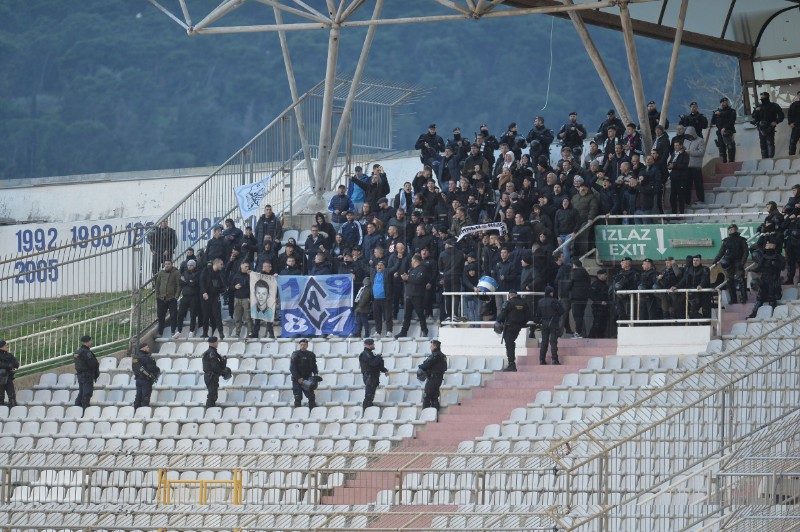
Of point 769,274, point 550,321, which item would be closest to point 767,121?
point 769,274

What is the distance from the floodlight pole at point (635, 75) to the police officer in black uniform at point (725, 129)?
1276mm

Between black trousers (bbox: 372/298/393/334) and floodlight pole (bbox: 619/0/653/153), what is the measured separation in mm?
5716

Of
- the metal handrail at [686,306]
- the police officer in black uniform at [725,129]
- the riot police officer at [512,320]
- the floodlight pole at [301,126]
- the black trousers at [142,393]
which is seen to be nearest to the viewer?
the metal handrail at [686,306]

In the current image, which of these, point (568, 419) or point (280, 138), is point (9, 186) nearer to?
point (280, 138)

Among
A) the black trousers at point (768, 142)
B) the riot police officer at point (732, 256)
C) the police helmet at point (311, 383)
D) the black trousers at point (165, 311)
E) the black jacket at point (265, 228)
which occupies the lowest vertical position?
the police helmet at point (311, 383)

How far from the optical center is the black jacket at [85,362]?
2362cm

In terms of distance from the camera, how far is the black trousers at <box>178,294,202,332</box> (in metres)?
25.3

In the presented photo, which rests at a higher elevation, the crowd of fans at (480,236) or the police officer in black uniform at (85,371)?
the crowd of fans at (480,236)

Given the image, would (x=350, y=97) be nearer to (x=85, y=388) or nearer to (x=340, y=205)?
(x=340, y=205)

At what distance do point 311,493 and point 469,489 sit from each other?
2.63 metres

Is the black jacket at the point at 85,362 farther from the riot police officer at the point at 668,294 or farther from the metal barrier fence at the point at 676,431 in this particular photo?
the riot police officer at the point at 668,294

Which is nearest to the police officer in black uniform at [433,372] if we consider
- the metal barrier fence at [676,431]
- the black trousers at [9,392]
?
the metal barrier fence at [676,431]

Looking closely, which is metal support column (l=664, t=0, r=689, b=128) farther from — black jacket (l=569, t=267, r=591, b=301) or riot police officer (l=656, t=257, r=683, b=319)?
black jacket (l=569, t=267, r=591, b=301)

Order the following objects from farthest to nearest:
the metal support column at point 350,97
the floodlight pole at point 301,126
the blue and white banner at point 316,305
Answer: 1. the floodlight pole at point 301,126
2. the metal support column at point 350,97
3. the blue and white banner at point 316,305
